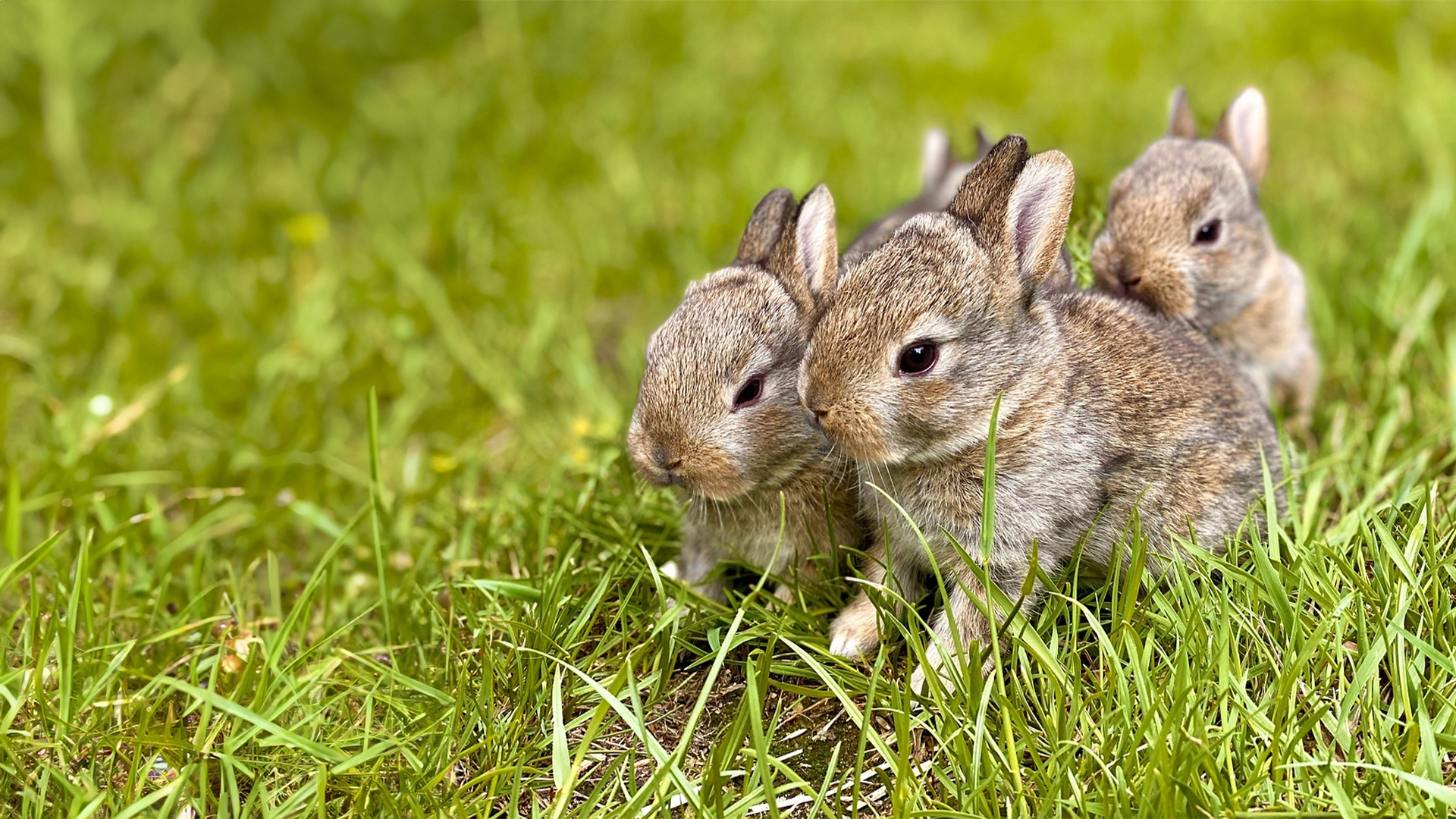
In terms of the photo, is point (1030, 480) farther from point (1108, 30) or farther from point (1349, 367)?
point (1108, 30)

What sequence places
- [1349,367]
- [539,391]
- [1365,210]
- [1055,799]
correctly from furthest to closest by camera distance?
[1365,210] → [539,391] → [1349,367] → [1055,799]

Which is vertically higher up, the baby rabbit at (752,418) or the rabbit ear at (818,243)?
the rabbit ear at (818,243)

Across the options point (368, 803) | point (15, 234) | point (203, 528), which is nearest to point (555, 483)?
point (203, 528)

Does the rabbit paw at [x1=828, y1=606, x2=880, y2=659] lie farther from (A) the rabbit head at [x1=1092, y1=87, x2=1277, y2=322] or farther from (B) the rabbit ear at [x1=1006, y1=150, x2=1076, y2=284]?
(A) the rabbit head at [x1=1092, y1=87, x2=1277, y2=322]

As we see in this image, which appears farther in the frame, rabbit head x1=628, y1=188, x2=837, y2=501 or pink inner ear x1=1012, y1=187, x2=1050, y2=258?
rabbit head x1=628, y1=188, x2=837, y2=501

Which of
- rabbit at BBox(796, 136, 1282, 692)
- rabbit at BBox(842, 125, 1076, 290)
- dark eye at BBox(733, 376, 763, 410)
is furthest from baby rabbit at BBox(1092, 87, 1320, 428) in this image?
dark eye at BBox(733, 376, 763, 410)

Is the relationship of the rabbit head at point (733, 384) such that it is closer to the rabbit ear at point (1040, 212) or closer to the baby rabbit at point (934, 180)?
the rabbit ear at point (1040, 212)

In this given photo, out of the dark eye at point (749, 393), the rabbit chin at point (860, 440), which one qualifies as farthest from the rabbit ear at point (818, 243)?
the rabbit chin at point (860, 440)
